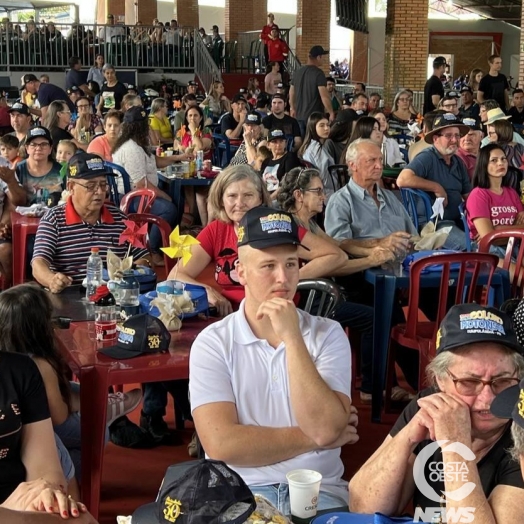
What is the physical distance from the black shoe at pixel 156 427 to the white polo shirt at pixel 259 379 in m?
1.75

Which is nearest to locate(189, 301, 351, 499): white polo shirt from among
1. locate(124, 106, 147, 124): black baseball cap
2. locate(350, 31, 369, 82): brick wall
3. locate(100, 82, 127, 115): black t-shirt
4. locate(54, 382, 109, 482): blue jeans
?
locate(54, 382, 109, 482): blue jeans

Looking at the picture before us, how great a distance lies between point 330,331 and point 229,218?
1638mm

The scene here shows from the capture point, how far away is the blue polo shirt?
6.36 m

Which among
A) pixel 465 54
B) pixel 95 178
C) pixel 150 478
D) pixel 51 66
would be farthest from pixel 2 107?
pixel 465 54

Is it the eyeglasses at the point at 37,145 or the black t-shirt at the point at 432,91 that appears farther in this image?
the black t-shirt at the point at 432,91

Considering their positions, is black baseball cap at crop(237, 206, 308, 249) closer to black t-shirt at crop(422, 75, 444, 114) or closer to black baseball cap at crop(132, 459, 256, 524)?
black baseball cap at crop(132, 459, 256, 524)

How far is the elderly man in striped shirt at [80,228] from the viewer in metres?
4.42

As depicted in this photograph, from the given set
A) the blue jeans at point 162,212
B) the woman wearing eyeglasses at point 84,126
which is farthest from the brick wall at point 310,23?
the blue jeans at point 162,212

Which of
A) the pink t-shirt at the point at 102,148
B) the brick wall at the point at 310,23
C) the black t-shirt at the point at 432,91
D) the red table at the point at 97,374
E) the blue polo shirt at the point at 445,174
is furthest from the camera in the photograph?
the brick wall at the point at 310,23

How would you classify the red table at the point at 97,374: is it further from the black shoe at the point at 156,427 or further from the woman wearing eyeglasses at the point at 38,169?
the woman wearing eyeglasses at the point at 38,169

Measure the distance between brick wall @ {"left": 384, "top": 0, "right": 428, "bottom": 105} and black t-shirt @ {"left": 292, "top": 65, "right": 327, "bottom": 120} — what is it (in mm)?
4835

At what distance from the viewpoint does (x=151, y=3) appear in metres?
29.2

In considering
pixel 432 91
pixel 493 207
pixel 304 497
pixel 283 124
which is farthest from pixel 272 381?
pixel 432 91

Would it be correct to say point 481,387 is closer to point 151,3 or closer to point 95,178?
point 95,178
